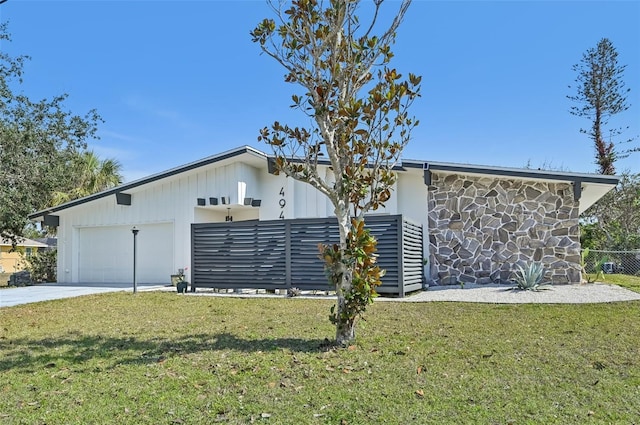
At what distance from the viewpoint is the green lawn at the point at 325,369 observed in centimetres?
331

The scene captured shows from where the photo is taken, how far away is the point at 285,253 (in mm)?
10938

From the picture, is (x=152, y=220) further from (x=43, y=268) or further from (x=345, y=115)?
(x=345, y=115)

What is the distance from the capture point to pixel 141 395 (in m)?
3.73

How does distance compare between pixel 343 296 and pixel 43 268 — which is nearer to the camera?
pixel 343 296

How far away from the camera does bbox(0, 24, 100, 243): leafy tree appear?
1598 centimetres

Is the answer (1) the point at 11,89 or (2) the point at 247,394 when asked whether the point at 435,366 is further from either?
(1) the point at 11,89

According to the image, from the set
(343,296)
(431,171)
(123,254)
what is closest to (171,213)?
(123,254)

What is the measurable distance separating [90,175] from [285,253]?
14318mm

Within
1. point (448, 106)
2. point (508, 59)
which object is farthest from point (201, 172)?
point (508, 59)

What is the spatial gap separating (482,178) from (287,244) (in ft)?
18.3

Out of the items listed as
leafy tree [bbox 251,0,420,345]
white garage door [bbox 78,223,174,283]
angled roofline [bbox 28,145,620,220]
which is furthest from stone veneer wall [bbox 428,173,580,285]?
white garage door [bbox 78,223,174,283]

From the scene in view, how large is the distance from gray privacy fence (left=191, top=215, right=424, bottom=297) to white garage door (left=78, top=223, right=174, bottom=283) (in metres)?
3.52

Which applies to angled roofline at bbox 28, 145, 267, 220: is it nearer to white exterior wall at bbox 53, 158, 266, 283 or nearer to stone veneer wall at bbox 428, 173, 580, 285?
white exterior wall at bbox 53, 158, 266, 283

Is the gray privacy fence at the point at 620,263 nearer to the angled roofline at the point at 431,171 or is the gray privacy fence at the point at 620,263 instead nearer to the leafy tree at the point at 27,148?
the angled roofline at the point at 431,171
